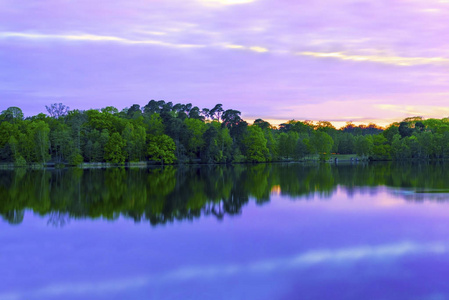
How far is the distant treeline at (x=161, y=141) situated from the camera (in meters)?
68.0

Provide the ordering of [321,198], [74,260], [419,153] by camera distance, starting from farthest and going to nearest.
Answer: [419,153], [321,198], [74,260]

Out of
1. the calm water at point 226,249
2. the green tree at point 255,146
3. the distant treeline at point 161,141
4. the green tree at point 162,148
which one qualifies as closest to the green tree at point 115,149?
the distant treeline at point 161,141

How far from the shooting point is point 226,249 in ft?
40.7

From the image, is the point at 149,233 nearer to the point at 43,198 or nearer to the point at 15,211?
the point at 15,211

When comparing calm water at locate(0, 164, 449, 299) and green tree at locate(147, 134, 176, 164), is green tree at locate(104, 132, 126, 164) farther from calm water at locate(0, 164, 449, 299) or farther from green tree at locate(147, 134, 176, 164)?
calm water at locate(0, 164, 449, 299)

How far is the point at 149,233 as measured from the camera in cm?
1461

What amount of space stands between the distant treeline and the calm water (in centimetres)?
4833

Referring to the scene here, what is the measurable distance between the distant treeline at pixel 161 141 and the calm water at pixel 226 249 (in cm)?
4833

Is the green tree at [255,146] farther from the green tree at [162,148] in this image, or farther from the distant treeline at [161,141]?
the green tree at [162,148]

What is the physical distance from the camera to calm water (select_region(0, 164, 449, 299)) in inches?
362

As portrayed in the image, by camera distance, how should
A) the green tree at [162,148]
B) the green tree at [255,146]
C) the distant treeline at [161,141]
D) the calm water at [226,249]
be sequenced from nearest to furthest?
the calm water at [226,249]
the distant treeline at [161,141]
the green tree at [162,148]
the green tree at [255,146]

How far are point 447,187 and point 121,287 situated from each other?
26.5 meters

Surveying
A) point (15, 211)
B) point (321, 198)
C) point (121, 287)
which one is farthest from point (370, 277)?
point (15, 211)

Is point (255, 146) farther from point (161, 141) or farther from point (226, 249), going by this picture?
point (226, 249)
